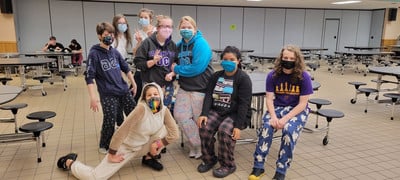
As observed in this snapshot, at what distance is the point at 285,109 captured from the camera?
120 inches

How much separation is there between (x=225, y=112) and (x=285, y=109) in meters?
0.59

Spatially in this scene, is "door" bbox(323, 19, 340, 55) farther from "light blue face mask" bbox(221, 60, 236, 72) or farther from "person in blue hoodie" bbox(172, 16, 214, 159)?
"light blue face mask" bbox(221, 60, 236, 72)

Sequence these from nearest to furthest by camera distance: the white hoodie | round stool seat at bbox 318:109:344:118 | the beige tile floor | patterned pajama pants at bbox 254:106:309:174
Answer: the white hoodie < patterned pajama pants at bbox 254:106:309:174 < the beige tile floor < round stool seat at bbox 318:109:344:118

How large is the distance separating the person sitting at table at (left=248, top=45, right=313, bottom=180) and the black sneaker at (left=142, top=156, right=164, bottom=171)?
2.92ft

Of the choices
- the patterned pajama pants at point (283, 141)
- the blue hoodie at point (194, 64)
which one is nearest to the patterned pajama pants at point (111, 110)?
the blue hoodie at point (194, 64)

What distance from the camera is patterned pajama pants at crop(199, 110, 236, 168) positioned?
9.59 feet

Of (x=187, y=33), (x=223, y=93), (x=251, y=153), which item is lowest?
(x=251, y=153)

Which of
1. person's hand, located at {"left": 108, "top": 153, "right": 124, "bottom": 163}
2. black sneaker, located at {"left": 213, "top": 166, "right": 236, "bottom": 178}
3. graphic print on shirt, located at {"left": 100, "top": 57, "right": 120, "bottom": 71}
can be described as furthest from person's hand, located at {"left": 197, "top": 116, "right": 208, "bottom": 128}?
graphic print on shirt, located at {"left": 100, "top": 57, "right": 120, "bottom": 71}

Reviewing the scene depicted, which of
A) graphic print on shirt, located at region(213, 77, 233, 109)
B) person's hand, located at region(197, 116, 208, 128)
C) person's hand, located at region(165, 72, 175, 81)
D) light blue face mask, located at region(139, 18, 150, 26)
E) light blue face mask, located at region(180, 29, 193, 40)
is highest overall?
light blue face mask, located at region(139, 18, 150, 26)

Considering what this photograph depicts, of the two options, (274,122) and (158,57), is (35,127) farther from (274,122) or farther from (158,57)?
(274,122)

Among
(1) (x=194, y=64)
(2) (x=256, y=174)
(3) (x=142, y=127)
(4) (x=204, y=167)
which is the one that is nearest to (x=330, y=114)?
(2) (x=256, y=174)

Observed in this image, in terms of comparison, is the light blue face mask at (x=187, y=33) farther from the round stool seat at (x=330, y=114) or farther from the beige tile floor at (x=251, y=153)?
the round stool seat at (x=330, y=114)

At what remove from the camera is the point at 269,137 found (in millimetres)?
2889

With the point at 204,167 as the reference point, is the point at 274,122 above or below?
above
